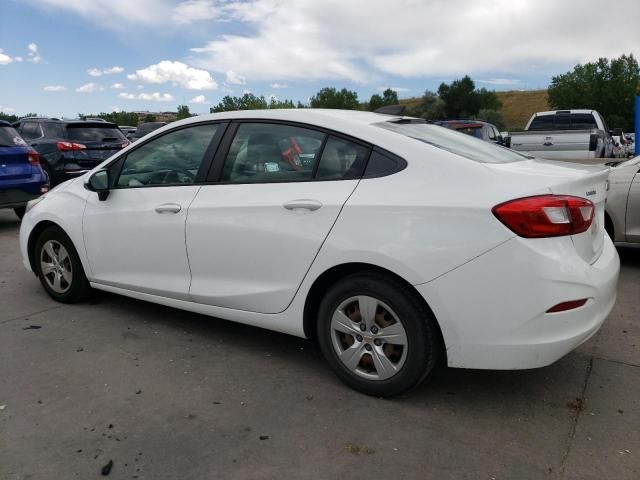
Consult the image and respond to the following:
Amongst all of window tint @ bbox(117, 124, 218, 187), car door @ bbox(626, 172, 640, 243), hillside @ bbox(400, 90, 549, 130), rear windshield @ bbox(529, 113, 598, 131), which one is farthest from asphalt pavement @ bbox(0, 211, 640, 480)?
hillside @ bbox(400, 90, 549, 130)

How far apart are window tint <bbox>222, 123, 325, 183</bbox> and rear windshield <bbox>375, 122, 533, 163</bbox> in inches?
17.5

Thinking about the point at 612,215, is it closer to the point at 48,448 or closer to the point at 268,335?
the point at 268,335

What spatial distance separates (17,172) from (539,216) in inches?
315

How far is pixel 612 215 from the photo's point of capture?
224 inches

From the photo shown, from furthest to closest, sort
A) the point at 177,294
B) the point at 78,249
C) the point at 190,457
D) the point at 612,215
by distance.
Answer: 1. the point at 612,215
2. the point at 78,249
3. the point at 177,294
4. the point at 190,457

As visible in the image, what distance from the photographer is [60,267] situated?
4613 mm

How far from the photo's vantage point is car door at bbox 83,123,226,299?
370 cm

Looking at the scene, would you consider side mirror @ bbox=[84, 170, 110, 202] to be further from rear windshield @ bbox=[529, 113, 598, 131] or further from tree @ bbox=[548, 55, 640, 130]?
tree @ bbox=[548, 55, 640, 130]

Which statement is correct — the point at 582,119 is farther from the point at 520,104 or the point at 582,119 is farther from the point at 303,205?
the point at 520,104

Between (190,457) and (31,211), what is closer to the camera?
(190,457)

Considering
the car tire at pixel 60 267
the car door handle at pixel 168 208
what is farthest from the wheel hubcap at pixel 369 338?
the car tire at pixel 60 267

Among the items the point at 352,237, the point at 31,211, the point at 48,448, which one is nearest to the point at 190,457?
the point at 48,448

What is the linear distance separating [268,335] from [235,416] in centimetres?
116

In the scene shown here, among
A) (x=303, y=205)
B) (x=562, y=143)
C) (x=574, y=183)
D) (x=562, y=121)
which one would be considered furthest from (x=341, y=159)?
(x=562, y=121)
